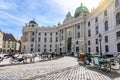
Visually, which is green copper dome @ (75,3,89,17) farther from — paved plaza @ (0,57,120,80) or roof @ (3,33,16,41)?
roof @ (3,33,16,41)

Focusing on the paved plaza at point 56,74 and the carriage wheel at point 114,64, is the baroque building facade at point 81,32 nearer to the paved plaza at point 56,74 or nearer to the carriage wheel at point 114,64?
the carriage wheel at point 114,64

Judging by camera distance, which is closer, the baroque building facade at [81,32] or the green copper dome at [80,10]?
the baroque building facade at [81,32]

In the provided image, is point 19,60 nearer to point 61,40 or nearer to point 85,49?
point 85,49

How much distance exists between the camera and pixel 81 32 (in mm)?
52688

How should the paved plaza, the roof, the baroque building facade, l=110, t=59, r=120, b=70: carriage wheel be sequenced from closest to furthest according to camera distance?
the paved plaza < l=110, t=59, r=120, b=70: carriage wheel < the baroque building facade < the roof

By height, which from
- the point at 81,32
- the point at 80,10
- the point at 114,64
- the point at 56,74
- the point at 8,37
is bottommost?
the point at 56,74

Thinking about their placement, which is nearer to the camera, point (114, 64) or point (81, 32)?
point (114, 64)

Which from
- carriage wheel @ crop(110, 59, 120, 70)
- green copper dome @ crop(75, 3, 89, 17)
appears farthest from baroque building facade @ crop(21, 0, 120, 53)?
carriage wheel @ crop(110, 59, 120, 70)

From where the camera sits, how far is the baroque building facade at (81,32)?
30.0 metres

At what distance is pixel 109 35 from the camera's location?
31.6 metres

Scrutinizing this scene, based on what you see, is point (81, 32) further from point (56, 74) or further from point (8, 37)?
point (8, 37)

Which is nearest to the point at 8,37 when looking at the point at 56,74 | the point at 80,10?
the point at 80,10

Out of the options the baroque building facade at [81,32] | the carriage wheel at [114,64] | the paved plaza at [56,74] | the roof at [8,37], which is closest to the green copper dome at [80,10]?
the baroque building facade at [81,32]

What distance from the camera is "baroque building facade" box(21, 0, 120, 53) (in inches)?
1183
